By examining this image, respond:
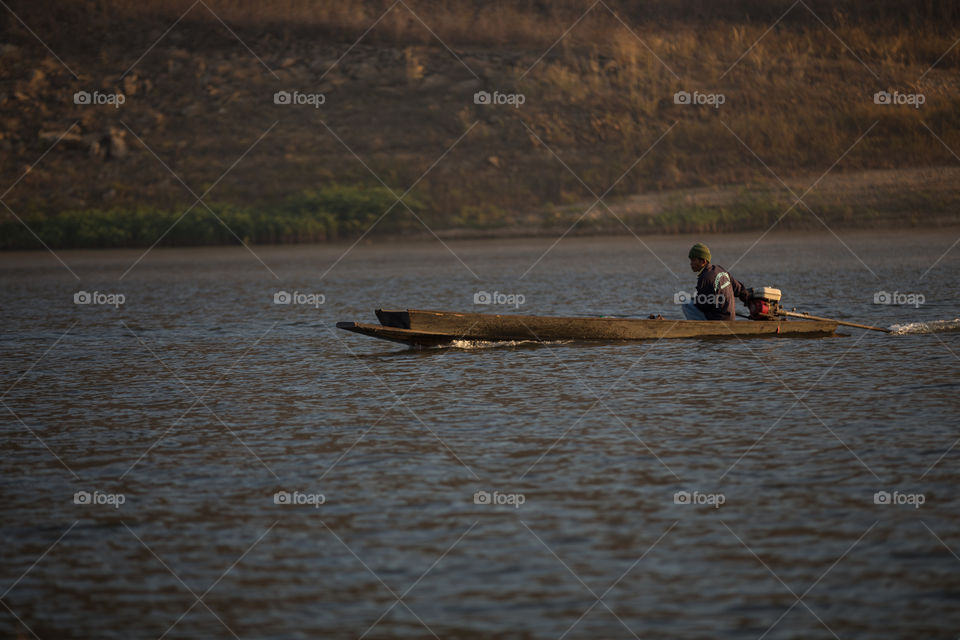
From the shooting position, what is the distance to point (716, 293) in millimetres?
21812

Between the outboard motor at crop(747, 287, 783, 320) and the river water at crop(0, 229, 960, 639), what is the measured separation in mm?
494

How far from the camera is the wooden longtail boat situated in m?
21.5

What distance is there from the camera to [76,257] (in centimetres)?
5881

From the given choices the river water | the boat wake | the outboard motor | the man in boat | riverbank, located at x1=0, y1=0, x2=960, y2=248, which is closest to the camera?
the river water

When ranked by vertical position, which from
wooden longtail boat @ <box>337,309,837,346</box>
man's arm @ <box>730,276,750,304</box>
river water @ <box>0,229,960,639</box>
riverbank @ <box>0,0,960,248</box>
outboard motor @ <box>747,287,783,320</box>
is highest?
riverbank @ <box>0,0,960,248</box>

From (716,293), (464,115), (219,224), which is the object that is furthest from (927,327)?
(464,115)

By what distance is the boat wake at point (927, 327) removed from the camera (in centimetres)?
2341

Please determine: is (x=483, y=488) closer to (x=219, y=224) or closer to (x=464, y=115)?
(x=219, y=224)

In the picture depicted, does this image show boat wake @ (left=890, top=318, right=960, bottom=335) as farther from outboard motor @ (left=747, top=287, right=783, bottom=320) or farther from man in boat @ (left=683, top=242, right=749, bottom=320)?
man in boat @ (left=683, top=242, right=749, bottom=320)

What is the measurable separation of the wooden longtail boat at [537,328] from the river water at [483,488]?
0.31m

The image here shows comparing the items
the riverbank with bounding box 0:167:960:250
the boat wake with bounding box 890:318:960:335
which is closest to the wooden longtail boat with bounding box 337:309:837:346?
the boat wake with bounding box 890:318:960:335

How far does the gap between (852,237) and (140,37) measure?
50489 mm

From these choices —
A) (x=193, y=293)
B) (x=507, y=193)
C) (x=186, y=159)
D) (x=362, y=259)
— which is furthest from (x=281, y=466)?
(x=186, y=159)

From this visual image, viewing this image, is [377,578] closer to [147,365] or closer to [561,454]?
[561,454]
